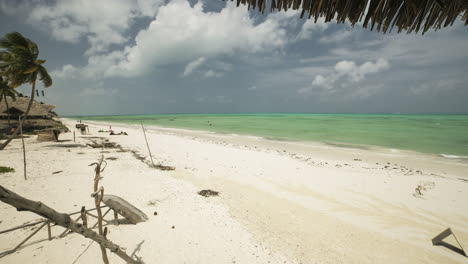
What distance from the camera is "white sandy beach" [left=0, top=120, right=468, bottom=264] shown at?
4.33 metres

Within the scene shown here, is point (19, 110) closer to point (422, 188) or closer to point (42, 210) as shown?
point (42, 210)

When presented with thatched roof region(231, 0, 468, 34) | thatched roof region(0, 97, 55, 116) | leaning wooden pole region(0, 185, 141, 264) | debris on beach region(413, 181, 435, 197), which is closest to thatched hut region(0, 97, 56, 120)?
thatched roof region(0, 97, 55, 116)

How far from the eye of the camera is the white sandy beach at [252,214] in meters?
4.33

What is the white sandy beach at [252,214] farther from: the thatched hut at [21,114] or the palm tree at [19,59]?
the thatched hut at [21,114]

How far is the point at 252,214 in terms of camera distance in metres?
5.96

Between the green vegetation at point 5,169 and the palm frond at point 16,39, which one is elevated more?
the palm frond at point 16,39

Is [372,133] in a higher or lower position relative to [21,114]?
lower

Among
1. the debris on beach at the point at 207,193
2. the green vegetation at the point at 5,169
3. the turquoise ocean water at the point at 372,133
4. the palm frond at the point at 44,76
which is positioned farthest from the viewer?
the turquoise ocean water at the point at 372,133

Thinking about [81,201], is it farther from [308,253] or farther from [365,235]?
[365,235]

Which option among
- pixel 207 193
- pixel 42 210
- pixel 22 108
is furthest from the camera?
pixel 22 108

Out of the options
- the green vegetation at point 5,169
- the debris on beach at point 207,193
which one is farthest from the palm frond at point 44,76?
the debris on beach at point 207,193

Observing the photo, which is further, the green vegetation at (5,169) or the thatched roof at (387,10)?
the green vegetation at (5,169)

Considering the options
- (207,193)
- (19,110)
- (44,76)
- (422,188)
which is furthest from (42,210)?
(19,110)

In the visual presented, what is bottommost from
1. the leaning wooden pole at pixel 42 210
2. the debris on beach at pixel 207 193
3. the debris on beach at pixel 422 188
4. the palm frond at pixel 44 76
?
the debris on beach at pixel 422 188
